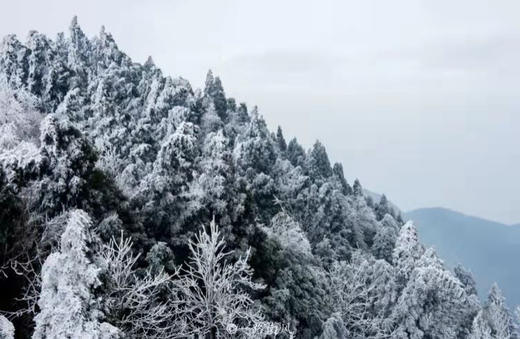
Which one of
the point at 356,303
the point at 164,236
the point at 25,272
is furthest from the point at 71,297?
the point at 356,303

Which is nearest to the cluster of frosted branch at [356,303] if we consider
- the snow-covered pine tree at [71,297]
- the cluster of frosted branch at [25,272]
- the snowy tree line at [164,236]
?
the snowy tree line at [164,236]

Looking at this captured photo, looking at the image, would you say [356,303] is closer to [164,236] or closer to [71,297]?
[164,236]

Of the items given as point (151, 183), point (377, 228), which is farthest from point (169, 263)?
point (377, 228)

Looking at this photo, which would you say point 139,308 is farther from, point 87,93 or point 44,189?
point 87,93

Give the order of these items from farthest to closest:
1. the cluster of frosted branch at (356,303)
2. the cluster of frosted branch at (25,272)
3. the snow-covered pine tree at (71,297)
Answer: the cluster of frosted branch at (356,303), the cluster of frosted branch at (25,272), the snow-covered pine tree at (71,297)

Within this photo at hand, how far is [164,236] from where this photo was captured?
24.1m

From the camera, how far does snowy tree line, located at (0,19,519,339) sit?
1469 centimetres

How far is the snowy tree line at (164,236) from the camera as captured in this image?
14.7 meters

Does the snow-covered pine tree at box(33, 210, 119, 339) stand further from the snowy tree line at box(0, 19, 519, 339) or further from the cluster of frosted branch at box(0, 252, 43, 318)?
the cluster of frosted branch at box(0, 252, 43, 318)

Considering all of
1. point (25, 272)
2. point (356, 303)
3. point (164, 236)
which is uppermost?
point (164, 236)

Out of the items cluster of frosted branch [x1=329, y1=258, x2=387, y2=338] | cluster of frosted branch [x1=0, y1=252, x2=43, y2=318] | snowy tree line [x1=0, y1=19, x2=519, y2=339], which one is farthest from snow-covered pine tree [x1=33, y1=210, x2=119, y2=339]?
cluster of frosted branch [x1=329, y1=258, x2=387, y2=338]

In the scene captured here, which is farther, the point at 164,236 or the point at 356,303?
the point at 356,303

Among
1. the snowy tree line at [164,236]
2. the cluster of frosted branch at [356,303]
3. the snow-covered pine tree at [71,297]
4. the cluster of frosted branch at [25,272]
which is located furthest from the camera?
the cluster of frosted branch at [356,303]

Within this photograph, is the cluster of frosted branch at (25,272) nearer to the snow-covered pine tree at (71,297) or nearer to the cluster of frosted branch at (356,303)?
the snow-covered pine tree at (71,297)
